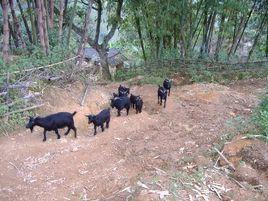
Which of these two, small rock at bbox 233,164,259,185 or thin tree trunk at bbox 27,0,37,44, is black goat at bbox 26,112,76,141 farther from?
thin tree trunk at bbox 27,0,37,44

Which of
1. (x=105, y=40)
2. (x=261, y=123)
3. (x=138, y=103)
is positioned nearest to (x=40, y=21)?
(x=138, y=103)

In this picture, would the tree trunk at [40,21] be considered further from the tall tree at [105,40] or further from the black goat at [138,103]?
the tall tree at [105,40]

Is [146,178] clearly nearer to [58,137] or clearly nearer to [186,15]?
[58,137]

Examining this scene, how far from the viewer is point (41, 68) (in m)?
9.27

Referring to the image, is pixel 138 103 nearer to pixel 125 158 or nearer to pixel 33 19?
pixel 125 158

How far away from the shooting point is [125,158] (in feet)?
22.5

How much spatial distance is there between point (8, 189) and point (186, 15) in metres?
9.67

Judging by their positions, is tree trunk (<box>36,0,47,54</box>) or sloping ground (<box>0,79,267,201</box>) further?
tree trunk (<box>36,0,47,54</box>)

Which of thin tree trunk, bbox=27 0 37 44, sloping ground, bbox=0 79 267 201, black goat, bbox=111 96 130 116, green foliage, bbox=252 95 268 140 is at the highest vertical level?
thin tree trunk, bbox=27 0 37 44

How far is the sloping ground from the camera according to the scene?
582 cm

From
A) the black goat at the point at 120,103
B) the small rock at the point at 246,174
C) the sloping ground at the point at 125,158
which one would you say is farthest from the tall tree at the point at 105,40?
the small rock at the point at 246,174

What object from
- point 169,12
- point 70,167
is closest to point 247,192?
point 70,167

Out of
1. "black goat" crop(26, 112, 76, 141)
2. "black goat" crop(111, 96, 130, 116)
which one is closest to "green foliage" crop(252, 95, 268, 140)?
"black goat" crop(111, 96, 130, 116)

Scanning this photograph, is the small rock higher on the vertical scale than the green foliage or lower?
lower
